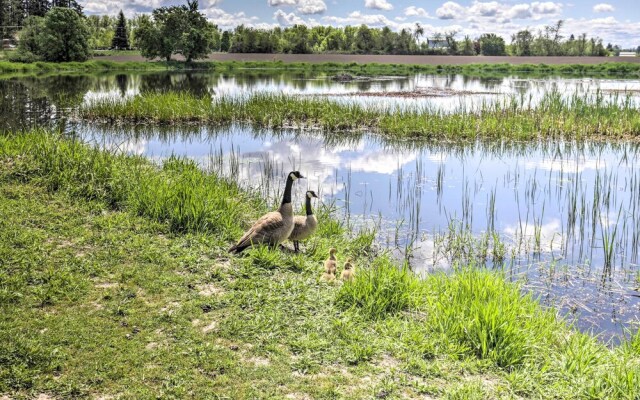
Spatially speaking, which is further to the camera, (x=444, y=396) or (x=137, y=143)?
(x=137, y=143)

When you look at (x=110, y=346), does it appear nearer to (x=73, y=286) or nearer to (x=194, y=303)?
(x=194, y=303)

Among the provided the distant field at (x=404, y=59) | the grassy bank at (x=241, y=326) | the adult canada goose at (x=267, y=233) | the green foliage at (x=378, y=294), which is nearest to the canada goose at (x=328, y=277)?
the grassy bank at (x=241, y=326)

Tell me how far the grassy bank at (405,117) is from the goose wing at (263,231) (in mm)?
16369

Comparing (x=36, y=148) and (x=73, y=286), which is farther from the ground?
(x=36, y=148)

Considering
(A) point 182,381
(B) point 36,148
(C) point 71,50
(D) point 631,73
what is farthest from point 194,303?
(D) point 631,73

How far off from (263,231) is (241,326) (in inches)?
101

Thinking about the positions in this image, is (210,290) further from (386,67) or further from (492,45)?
(492,45)

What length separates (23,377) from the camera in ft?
17.2

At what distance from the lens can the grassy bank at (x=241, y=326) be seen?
17.6ft

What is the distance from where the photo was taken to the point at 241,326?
21.1ft

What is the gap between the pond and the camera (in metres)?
9.82

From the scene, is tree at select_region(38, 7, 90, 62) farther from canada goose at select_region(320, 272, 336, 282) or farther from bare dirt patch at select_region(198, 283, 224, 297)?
canada goose at select_region(320, 272, 336, 282)

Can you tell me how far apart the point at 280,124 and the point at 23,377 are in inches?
883

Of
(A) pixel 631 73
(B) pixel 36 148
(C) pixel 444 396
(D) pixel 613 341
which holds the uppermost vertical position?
(A) pixel 631 73
